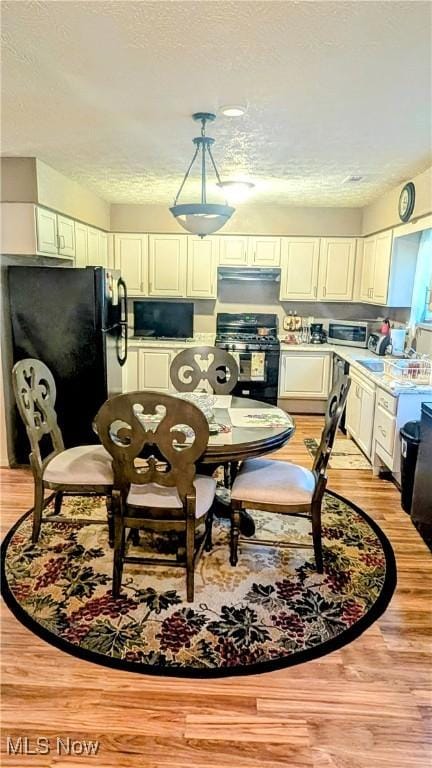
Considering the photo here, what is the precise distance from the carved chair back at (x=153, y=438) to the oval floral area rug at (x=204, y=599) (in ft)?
1.82

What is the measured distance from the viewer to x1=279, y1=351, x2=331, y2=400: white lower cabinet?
5625mm

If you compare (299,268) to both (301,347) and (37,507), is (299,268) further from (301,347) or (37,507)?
(37,507)

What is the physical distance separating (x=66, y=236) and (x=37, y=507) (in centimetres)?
256

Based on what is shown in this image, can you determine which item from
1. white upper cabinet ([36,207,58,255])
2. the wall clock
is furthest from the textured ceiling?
white upper cabinet ([36,207,58,255])

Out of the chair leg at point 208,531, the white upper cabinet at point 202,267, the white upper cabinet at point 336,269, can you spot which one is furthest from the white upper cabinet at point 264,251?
the chair leg at point 208,531

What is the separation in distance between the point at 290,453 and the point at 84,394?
6.45ft

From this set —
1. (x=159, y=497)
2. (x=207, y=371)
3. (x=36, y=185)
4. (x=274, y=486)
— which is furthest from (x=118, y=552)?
(x=36, y=185)

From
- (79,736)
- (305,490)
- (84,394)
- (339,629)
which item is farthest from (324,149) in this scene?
(79,736)

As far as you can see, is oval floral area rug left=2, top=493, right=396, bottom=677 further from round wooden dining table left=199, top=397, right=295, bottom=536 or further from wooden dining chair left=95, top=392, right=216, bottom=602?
round wooden dining table left=199, top=397, right=295, bottom=536

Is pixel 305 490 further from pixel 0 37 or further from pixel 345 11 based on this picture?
pixel 0 37

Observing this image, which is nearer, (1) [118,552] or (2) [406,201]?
(1) [118,552]

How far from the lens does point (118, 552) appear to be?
2.35 meters

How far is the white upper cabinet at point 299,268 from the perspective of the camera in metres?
5.66

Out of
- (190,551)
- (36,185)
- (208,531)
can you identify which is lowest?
(208,531)
